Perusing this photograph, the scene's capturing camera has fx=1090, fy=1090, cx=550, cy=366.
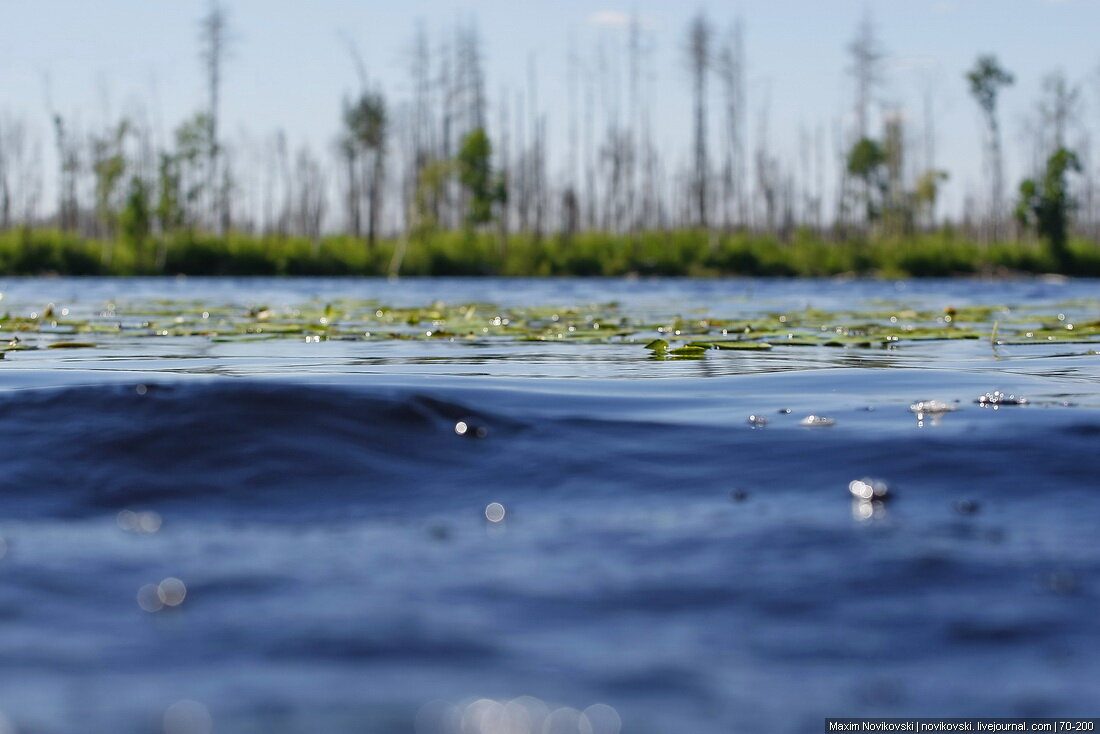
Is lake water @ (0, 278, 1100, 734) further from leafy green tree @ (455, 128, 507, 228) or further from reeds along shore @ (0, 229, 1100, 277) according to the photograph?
leafy green tree @ (455, 128, 507, 228)

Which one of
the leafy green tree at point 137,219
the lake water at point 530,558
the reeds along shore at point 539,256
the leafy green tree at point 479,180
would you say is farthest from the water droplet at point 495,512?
the leafy green tree at point 479,180

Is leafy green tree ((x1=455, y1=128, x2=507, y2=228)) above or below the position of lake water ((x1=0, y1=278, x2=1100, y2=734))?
above

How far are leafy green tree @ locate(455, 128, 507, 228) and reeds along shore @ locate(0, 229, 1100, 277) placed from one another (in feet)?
4.22

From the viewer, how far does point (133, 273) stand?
3428 centimetres

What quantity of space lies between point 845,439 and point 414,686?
216cm

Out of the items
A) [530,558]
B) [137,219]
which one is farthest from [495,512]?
[137,219]

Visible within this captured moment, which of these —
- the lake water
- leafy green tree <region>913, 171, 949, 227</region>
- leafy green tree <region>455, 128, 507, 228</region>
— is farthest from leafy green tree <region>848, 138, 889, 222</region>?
the lake water

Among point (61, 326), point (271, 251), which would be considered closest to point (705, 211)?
point (271, 251)

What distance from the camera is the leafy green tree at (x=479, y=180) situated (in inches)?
1662

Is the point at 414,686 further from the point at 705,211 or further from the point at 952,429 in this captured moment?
the point at 705,211

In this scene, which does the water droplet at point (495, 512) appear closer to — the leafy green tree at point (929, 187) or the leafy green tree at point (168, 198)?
the leafy green tree at point (168, 198)

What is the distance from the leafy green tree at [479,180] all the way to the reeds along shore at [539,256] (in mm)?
1287

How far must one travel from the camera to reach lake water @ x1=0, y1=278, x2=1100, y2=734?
1.72 m

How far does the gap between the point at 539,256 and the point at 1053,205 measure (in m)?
19.7
